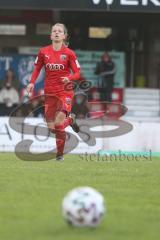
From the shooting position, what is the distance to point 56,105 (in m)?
13.6

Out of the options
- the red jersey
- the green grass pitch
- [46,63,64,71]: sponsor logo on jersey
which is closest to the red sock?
the red jersey

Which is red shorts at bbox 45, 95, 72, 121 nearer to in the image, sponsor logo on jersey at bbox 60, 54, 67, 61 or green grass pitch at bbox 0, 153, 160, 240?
sponsor logo on jersey at bbox 60, 54, 67, 61

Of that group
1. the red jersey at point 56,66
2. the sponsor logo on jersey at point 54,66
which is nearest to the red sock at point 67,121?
the red jersey at point 56,66

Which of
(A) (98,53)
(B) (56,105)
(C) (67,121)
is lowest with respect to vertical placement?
(A) (98,53)

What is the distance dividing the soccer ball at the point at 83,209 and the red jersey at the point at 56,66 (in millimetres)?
6261

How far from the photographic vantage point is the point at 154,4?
22859mm

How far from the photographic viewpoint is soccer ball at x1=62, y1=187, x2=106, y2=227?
22.9ft

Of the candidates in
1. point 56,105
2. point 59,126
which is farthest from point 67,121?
point 56,105

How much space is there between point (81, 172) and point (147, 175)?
3.40 feet

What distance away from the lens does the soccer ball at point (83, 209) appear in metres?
6.97

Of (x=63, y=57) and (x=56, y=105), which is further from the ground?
(x=63, y=57)

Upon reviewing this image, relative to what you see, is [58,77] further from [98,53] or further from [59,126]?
[98,53]

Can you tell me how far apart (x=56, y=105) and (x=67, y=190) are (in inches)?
146

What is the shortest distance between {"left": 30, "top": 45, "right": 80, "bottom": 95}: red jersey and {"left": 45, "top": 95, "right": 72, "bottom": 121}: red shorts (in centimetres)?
11
